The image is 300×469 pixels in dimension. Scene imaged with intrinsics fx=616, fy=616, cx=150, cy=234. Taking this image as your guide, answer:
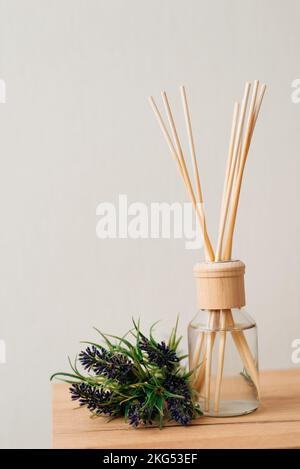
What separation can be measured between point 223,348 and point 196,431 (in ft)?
0.41

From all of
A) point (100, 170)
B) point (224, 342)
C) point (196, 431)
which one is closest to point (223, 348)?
point (224, 342)

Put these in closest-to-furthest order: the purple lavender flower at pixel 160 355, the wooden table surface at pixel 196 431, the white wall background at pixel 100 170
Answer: the wooden table surface at pixel 196 431
the purple lavender flower at pixel 160 355
the white wall background at pixel 100 170

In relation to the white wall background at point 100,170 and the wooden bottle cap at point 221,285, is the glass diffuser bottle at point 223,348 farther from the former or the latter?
the white wall background at point 100,170

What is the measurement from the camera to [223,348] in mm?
872

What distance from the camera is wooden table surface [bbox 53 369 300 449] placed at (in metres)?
0.78

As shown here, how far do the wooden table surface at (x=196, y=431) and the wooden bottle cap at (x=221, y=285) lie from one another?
0.16m

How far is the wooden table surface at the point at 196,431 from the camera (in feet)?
2.55

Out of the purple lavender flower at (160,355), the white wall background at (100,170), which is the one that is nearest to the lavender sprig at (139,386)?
the purple lavender flower at (160,355)

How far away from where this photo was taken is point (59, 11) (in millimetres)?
1203

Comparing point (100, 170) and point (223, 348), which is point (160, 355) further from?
point (100, 170)

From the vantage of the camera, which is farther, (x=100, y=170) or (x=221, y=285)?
(x=100, y=170)

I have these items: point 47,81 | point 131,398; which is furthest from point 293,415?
point 47,81
